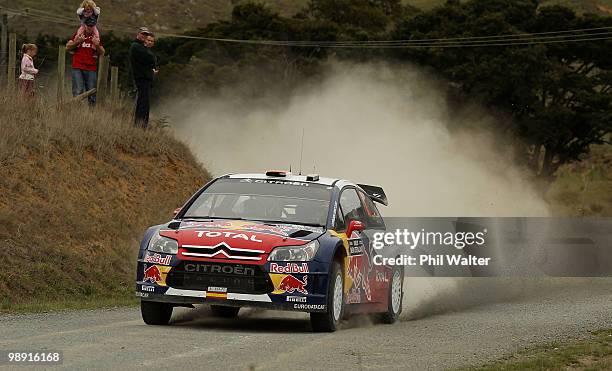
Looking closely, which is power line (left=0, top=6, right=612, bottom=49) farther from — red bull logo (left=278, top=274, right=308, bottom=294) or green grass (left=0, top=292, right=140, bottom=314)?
red bull logo (left=278, top=274, right=308, bottom=294)

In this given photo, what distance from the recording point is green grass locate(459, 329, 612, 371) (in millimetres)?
9830

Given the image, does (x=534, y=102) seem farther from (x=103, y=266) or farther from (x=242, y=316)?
(x=242, y=316)

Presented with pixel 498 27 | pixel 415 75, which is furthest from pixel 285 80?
pixel 498 27

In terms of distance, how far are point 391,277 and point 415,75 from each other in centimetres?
4007

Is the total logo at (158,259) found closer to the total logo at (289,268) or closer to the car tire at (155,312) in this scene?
the car tire at (155,312)

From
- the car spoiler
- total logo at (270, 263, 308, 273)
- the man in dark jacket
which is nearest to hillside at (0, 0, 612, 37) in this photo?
the man in dark jacket

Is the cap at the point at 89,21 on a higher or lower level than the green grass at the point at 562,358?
higher

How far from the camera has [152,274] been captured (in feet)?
38.8

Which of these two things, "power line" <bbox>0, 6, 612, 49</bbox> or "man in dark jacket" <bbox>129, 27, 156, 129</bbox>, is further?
"power line" <bbox>0, 6, 612, 49</bbox>

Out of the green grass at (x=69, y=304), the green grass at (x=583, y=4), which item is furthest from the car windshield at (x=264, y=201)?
the green grass at (x=583, y=4)

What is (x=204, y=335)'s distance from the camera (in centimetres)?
1127

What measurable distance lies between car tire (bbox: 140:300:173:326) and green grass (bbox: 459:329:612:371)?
3.57 m

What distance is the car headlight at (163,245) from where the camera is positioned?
38.8ft

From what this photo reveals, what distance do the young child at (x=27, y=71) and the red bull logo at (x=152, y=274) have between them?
946cm
